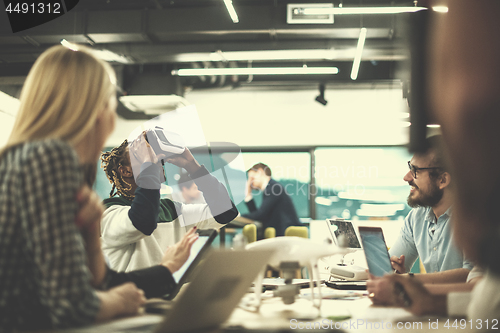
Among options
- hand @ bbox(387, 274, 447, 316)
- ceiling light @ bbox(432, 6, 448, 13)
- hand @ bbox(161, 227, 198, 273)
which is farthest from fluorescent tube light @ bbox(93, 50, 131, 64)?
ceiling light @ bbox(432, 6, 448, 13)

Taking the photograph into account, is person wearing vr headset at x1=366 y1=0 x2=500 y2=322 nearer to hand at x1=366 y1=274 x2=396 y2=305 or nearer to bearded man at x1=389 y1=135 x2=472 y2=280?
hand at x1=366 y1=274 x2=396 y2=305

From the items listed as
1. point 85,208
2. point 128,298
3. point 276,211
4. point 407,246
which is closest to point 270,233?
point 276,211

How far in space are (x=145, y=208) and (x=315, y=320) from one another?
0.82 m

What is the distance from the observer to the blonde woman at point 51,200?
2.16 feet

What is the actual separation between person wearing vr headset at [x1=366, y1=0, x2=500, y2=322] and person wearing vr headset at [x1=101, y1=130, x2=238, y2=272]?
1.18m

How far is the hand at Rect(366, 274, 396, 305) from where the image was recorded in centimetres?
116

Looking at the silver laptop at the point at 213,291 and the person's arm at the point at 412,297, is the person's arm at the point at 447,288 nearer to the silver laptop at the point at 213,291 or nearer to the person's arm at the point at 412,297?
the person's arm at the point at 412,297

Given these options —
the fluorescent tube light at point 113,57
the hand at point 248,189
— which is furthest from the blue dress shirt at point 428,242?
the fluorescent tube light at point 113,57

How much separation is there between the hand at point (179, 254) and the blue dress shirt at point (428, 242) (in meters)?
1.20

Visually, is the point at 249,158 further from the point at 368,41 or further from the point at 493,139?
the point at 493,139

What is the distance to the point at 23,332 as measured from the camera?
0.75 m

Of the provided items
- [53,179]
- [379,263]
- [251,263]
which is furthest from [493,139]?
[379,263]

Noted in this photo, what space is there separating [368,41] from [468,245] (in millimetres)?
4791

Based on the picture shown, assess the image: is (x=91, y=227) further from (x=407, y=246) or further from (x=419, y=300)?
(x=407, y=246)
